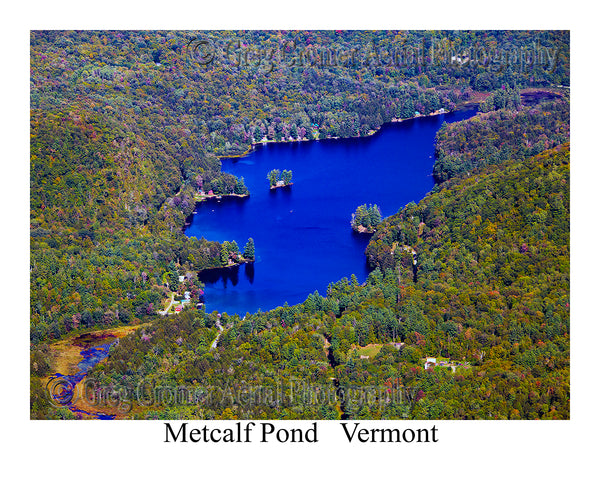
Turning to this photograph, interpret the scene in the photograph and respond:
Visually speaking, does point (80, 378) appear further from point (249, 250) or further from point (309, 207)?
point (309, 207)

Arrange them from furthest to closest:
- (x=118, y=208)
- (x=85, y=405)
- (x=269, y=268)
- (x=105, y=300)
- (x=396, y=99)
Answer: (x=396, y=99) → (x=118, y=208) → (x=269, y=268) → (x=105, y=300) → (x=85, y=405)

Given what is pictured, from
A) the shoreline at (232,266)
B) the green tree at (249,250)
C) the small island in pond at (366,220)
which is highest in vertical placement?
the small island in pond at (366,220)

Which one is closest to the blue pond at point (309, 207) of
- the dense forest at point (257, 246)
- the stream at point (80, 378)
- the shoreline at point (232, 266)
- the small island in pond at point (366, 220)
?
the shoreline at point (232, 266)

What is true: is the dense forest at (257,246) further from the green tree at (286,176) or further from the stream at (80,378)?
the green tree at (286,176)

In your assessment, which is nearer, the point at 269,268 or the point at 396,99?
the point at 269,268

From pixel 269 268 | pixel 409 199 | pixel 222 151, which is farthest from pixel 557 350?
pixel 222 151

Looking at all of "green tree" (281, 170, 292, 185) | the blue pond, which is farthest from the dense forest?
"green tree" (281, 170, 292, 185)

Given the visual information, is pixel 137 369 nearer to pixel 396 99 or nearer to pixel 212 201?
pixel 212 201
